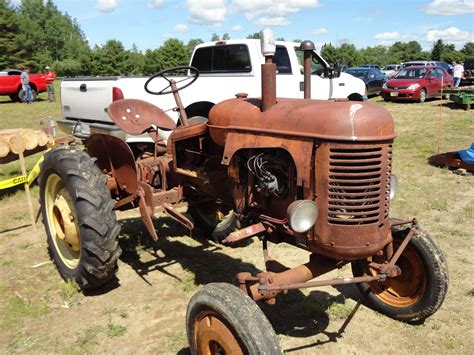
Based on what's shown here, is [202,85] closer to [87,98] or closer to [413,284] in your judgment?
[87,98]

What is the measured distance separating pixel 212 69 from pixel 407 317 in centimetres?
567

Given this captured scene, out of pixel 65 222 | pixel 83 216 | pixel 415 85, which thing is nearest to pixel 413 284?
pixel 83 216

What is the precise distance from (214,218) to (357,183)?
2.69 meters

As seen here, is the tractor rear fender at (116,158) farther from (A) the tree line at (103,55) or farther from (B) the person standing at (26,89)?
(A) the tree line at (103,55)

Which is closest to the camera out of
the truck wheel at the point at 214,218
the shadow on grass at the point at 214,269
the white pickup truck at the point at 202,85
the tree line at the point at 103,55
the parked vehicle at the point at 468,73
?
the shadow on grass at the point at 214,269

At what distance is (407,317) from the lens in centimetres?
328

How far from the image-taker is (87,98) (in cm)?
684

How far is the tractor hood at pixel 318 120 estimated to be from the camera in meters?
2.43

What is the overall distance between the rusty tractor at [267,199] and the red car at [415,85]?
Result: 16.3 m

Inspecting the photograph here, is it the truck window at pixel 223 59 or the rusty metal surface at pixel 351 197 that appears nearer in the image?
the rusty metal surface at pixel 351 197

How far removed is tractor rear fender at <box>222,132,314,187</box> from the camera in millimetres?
2543

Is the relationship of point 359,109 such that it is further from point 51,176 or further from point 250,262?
point 51,176

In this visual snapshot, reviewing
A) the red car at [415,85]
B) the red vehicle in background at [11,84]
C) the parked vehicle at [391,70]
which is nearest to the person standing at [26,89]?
the red vehicle in background at [11,84]

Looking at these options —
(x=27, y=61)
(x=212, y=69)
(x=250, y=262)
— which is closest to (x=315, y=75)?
(x=212, y=69)
